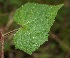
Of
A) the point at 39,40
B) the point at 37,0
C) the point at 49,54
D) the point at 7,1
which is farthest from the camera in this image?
the point at 49,54

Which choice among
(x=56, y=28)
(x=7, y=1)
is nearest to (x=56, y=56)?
(x=56, y=28)

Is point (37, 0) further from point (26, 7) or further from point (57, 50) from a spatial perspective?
point (57, 50)

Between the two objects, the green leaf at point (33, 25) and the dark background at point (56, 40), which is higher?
the dark background at point (56, 40)

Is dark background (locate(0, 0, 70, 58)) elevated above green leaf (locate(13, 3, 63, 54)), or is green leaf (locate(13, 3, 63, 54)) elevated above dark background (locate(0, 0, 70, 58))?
dark background (locate(0, 0, 70, 58))

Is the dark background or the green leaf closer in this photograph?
the green leaf

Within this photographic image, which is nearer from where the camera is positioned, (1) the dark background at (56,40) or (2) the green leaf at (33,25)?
(2) the green leaf at (33,25)

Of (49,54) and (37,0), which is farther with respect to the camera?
(49,54)

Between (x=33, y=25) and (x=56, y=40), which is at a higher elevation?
(x=56, y=40)

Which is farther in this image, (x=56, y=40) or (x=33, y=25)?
(x=56, y=40)
